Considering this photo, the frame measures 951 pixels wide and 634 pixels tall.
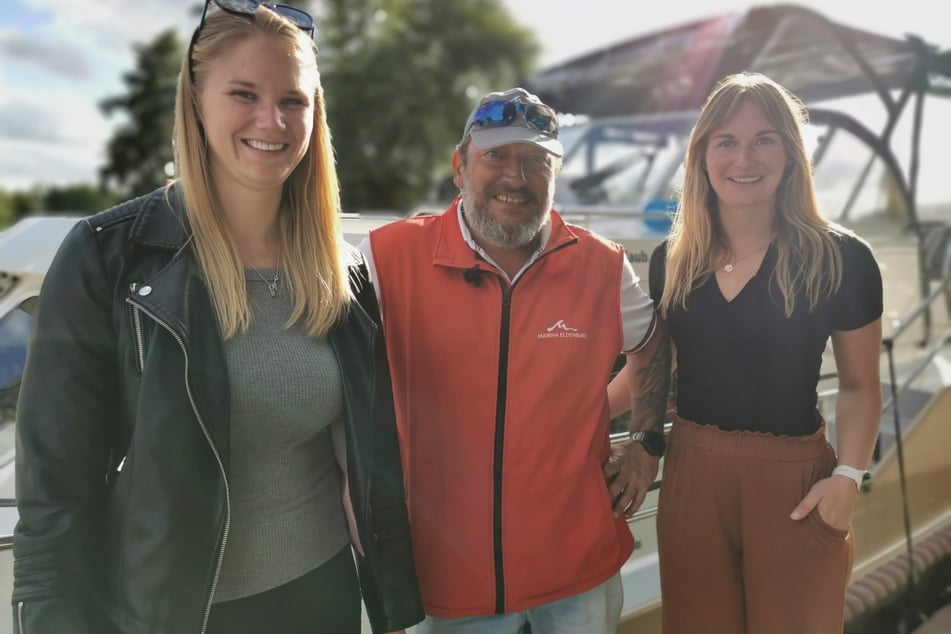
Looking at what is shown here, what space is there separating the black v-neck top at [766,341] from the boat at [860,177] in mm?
1238

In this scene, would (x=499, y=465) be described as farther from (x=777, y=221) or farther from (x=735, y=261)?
(x=777, y=221)

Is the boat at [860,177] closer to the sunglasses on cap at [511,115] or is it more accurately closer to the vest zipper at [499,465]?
the sunglasses on cap at [511,115]

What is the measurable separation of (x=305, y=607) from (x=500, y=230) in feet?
3.38

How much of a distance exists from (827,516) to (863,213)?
459 centimetres

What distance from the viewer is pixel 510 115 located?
2061mm

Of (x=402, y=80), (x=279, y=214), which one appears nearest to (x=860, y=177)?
(x=279, y=214)

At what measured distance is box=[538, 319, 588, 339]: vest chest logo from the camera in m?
A: 1.99

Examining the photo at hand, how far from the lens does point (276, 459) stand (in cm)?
163

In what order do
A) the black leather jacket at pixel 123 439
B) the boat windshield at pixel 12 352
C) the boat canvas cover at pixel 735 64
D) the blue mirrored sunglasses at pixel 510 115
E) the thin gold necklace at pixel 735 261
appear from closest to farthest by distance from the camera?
the black leather jacket at pixel 123 439, the blue mirrored sunglasses at pixel 510 115, the thin gold necklace at pixel 735 261, the boat windshield at pixel 12 352, the boat canvas cover at pixel 735 64

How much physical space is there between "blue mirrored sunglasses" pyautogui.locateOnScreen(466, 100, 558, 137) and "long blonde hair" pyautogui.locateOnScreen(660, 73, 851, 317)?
0.52 metres

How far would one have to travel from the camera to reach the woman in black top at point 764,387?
2.13 m

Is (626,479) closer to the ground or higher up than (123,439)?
closer to the ground

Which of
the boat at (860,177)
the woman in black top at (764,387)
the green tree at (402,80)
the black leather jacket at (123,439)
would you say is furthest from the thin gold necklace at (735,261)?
the green tree at (402,80)

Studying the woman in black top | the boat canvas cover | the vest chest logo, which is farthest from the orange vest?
the boat canvas cover
